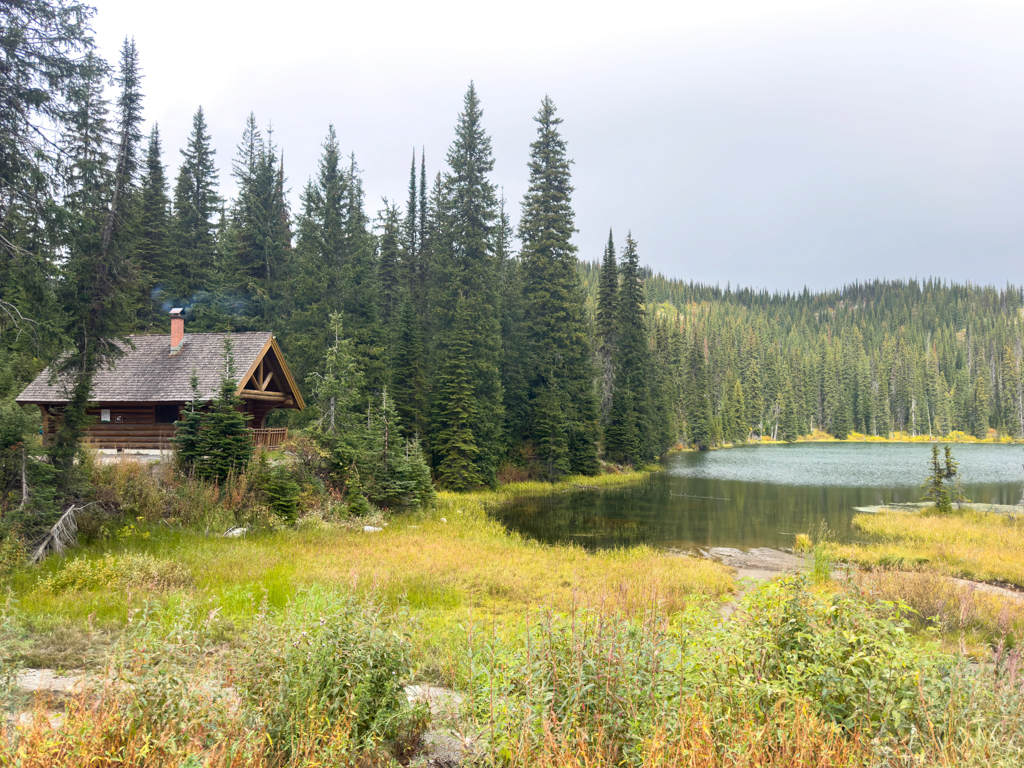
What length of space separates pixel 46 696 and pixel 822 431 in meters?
133

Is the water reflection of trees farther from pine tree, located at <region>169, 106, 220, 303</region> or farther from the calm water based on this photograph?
pine tree, located at <region>169, 106, 220, 303</region>

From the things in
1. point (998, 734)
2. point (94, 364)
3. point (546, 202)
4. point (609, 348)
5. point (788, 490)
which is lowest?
point (788, 490)

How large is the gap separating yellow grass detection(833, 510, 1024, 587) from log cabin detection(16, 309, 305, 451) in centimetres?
2229

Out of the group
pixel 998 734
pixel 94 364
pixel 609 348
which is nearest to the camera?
pixel 998 734

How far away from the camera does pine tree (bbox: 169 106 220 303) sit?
39.0 metres

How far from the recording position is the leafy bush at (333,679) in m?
4.52

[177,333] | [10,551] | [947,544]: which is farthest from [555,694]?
[177,333]

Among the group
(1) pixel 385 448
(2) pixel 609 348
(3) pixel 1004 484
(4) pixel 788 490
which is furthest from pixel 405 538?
(3) pixel 1004 484

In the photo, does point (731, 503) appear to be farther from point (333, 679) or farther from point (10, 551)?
point (10, 551)

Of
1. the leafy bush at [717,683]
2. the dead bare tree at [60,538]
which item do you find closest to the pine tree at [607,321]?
the dead bare tree at [60,538]

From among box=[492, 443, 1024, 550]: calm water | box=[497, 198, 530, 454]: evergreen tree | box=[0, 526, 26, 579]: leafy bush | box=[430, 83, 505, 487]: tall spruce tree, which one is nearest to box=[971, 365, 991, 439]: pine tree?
box=[492, 443, 1024, 550]: calm water

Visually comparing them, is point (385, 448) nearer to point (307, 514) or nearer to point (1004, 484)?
point (307, 514)

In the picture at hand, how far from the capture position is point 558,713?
4.47m

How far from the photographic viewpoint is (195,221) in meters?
42.8
